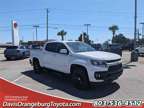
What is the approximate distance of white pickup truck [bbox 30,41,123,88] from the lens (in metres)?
10.0

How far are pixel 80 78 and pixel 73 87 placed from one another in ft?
1.45

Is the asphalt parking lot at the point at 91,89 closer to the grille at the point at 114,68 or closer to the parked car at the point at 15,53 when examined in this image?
the grille at the point at 114,68

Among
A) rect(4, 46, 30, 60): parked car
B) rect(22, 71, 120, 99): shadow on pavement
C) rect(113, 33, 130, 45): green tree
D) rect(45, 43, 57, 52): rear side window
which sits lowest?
rect(113, 33, 130, 45): green tree

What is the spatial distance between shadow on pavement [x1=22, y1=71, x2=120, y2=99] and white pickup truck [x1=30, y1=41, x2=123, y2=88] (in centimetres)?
29

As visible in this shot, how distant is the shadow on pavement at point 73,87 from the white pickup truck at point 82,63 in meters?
0.29

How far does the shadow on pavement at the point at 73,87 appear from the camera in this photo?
966 cm

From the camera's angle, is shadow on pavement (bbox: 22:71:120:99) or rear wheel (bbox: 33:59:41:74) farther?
rear wheel (bbox: 33:59:41:74)

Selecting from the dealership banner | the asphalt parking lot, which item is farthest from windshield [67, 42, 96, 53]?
the dealership banner

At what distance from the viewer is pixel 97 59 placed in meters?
10.0

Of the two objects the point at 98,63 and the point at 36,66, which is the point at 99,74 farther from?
the point at 36,66

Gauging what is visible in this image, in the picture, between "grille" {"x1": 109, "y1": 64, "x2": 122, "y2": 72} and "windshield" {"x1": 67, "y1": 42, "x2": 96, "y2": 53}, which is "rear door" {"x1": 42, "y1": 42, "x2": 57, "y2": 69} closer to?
"windshield" {"x1": 67, "y1": 42, "x2": 96, "y2": 53}

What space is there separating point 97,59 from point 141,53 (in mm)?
31394

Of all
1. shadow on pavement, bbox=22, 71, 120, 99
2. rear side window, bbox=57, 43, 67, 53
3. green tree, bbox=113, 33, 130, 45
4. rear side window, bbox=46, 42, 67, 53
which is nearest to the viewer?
shadow on pavement, bbox=22, 71, 120, 99

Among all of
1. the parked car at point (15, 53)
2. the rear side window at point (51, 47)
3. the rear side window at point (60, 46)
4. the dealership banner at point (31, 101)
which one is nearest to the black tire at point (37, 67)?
the rear side window at point (51, 47)
